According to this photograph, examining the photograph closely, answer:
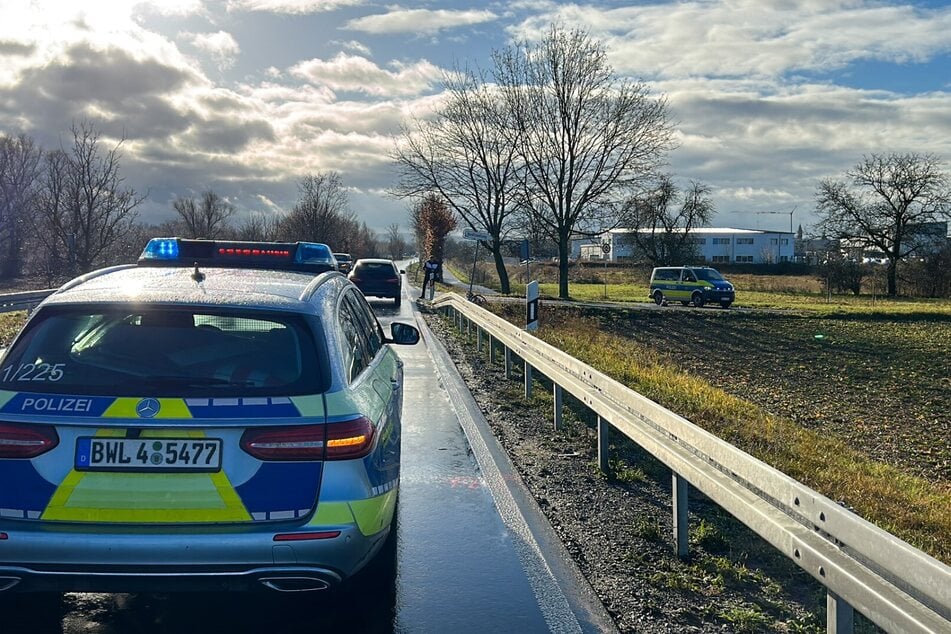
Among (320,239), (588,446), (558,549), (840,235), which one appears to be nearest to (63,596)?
(558,549)

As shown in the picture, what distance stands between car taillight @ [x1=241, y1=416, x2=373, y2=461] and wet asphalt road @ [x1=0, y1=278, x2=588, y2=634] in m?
1.02

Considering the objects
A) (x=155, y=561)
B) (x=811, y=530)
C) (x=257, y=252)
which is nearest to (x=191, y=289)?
(x=155, y=561)

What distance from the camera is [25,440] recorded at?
3275 mm

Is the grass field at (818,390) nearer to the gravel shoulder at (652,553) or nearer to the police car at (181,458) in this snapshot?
the gravel shoulder at (652,553)

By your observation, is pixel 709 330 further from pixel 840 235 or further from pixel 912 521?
pixel 840 235

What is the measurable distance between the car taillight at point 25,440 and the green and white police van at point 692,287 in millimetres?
34082

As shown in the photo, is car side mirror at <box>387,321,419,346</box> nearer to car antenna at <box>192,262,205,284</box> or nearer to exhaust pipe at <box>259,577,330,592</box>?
car antenna at <box>192,262,205,284</box>

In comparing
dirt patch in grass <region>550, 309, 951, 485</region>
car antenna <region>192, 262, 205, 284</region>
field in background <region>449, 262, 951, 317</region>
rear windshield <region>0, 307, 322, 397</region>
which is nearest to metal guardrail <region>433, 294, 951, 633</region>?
rear windshield <region>0, 307, 322, 397</region>

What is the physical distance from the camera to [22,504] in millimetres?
3285

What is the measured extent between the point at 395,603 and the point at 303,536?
105 cm

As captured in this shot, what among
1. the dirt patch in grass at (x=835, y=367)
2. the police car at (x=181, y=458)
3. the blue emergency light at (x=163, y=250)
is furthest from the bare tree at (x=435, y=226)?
the police car at (x=181, y=458)

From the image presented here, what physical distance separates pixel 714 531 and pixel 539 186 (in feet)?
119

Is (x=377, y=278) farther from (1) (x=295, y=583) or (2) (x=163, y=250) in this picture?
(1) (x=295, y=583)

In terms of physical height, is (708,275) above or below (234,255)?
below
